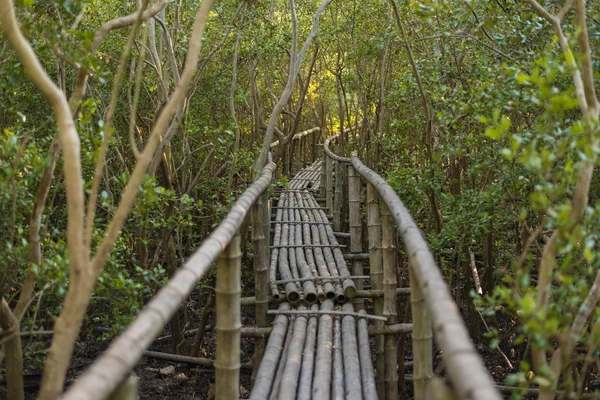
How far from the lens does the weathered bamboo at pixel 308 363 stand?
3.38 m

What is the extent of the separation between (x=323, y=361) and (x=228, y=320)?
1.01 m

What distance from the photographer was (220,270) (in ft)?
9.23

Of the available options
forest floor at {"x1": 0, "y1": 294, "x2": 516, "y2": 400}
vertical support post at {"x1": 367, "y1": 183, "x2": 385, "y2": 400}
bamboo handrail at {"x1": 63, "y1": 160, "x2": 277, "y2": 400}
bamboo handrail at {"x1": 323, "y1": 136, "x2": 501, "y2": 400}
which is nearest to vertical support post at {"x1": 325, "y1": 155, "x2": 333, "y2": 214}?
forest floor at {"x1": 0, "y1": 294, "x2": 516, "y2": 400}

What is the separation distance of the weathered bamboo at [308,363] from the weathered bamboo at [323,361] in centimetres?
3

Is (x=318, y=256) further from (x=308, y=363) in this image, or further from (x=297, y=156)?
(x=297, y=156)

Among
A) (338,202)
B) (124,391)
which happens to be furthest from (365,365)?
(338,202)

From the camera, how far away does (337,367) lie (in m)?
3.72

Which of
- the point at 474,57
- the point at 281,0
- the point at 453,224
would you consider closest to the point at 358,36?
the point at 281,0

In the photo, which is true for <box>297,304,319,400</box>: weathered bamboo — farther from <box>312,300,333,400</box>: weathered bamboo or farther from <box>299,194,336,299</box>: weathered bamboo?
<box>299,194,336,299</box>: weathered bamboo

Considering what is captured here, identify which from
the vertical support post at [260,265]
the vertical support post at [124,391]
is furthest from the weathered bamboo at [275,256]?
the vertical support post at [124,391]

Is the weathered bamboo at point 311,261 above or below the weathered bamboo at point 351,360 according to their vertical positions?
above

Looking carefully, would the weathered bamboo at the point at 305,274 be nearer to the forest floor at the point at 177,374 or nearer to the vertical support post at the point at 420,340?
the forest floor at the point at 177,374

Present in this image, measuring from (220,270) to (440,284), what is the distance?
1198 mm

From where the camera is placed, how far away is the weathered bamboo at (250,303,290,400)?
333 cm
